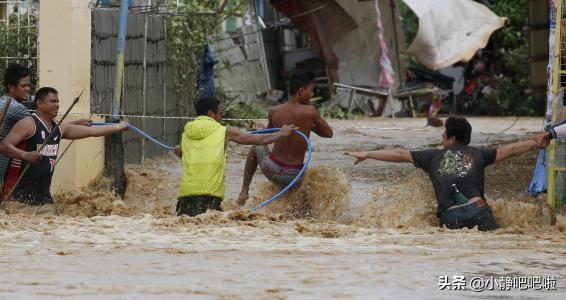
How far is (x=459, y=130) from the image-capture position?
9.35m

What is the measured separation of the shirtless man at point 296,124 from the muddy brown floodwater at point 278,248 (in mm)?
298

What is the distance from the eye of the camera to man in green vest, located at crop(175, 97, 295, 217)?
31.1 feet

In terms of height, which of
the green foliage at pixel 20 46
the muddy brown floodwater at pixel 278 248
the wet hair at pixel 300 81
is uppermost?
the green foliage at pixel 20 46

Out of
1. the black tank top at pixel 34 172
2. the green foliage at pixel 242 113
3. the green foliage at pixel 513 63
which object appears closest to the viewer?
the black tank top at pixel 34 172

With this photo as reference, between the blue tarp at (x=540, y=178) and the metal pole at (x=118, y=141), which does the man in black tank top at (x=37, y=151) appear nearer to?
the metal pole at (x=118, y=141)

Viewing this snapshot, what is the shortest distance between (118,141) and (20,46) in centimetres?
187

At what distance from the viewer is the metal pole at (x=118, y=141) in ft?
38.5

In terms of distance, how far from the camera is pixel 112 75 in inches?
535

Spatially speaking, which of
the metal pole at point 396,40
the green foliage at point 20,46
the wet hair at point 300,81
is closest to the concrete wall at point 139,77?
the green foliage at point 20,46

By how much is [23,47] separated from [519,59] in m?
16.3

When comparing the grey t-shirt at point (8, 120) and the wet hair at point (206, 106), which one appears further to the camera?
the grey t-shirt at point (8, 120)

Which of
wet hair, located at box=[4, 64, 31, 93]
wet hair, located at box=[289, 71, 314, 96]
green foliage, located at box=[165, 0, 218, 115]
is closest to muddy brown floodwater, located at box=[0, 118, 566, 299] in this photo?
wet hair, located at box=[289, 71, 314, 96]

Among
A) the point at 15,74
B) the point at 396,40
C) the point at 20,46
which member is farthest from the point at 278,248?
the point at 396,40

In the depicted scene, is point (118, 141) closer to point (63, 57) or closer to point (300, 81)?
point (63, 57)
